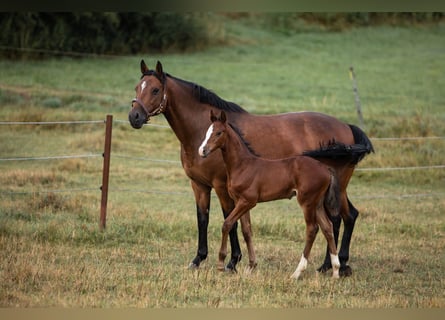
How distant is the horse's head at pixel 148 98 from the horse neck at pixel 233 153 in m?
0.89

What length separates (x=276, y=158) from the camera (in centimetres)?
823

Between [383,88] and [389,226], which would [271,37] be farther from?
[389,226]

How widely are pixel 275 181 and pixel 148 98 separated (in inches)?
63.9

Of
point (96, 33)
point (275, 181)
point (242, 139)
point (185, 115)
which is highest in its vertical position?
point (96, 33)

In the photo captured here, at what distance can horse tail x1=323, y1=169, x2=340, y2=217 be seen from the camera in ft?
25.3

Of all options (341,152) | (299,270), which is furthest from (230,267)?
(341,152)

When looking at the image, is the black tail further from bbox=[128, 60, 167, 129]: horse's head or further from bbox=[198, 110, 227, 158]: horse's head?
bbox=[128, 60, 167, 129]: horse's head

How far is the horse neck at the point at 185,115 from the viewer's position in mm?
8164

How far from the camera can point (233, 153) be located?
761 cm

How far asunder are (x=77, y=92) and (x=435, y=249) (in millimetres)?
13668

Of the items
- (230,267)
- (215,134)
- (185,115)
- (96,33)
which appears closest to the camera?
(215,134)

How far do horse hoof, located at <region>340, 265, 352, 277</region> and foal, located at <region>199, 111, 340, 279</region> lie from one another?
35 cm

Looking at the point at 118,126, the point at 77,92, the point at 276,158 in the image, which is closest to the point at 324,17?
the point at 77,92

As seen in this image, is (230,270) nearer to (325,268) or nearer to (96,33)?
(325,268)
